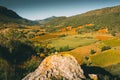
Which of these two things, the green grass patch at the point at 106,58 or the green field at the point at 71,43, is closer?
the green grass patch at the point at 106,58

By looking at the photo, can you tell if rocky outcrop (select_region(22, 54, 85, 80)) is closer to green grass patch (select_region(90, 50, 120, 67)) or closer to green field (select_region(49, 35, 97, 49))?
green grass patch (select_region(90, 50, 120, 67))

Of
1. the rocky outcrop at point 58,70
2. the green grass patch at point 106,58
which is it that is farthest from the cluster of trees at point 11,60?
the green grass patch at point 106,58

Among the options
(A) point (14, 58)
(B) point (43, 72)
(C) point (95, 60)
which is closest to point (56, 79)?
(B) point (43, 72)

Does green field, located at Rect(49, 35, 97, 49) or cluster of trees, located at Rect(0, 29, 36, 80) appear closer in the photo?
cluster of trees, located at Rect(0, 29, 36, 80)

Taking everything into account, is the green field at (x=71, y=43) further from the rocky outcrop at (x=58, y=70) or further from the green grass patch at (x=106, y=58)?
the rocky outcrop at (x=58, y=70)

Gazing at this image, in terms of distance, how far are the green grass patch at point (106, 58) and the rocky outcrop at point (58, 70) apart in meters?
40.2

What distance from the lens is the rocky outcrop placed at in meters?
35.0

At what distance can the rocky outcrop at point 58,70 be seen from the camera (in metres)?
35.0

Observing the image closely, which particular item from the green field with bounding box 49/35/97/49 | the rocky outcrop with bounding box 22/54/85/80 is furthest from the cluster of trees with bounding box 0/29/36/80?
the green field with bounding box 49/35/97/49

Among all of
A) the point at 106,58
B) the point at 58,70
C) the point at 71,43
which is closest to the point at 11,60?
Answer: the point at 58,70

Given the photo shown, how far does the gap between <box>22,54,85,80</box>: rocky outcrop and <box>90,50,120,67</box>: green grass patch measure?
132 feet

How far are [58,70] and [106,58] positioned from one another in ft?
167

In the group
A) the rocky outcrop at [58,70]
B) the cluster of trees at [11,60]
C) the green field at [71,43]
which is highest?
the rocky outcrop at [58,70]

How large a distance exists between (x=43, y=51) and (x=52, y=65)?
58064 millimetres
